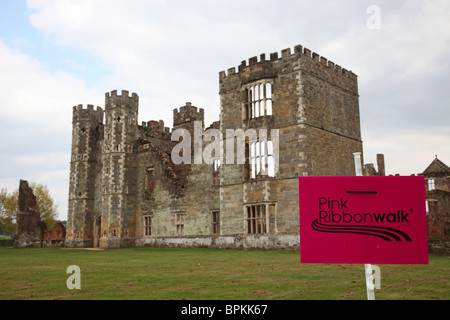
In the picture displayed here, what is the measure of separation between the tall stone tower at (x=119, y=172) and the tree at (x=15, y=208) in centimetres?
3063

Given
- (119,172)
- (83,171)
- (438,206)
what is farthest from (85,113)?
(438,206)

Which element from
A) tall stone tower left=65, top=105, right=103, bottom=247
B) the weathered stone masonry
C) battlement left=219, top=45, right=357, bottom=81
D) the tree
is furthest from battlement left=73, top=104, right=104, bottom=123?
the tree

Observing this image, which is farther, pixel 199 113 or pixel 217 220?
pixel 199 113

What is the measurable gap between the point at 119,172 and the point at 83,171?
635 centimetres

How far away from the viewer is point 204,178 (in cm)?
3059

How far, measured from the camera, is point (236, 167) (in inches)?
1043

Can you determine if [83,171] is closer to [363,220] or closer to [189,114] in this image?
[189,114]

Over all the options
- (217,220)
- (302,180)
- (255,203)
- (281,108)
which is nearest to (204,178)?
(217,220)

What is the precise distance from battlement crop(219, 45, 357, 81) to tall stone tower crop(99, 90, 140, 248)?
10.8 meters

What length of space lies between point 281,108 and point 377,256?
19.9 metres

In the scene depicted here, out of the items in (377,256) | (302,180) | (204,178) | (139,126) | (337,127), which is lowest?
(377,256)

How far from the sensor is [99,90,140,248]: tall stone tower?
33.9 metres

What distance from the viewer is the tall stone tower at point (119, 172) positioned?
33.9 meters
